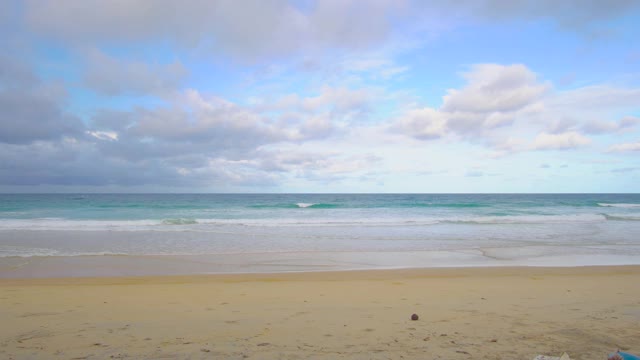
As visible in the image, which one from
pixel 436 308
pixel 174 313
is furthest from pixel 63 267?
pixel 436 308

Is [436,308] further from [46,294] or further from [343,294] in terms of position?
[46,294]

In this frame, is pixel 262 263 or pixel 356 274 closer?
pixel 356 274

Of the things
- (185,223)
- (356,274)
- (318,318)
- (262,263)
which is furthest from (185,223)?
(318,318)

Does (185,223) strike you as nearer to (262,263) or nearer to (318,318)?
(262,263)

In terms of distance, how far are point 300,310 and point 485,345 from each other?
2.74m

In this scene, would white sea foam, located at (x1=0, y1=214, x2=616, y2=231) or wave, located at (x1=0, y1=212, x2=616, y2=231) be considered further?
white sea foam, located at (x1=0, y1=214, x2=616, y2=231)

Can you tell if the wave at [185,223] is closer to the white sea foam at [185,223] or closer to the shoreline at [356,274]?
the white sea foam at [185,223]

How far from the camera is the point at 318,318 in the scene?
5664mm

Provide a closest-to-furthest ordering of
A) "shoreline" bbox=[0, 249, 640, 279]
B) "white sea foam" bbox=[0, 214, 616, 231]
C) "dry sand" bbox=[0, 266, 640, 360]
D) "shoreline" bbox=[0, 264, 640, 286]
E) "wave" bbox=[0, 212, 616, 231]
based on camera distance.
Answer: "dry sand" bbox=[0, 266, 640, 360] → "shoreline" bbox=[0, 264, 640, 286] → "shoreline" bbox=[0, 249, 640, 279] → "wave" bbox=[0, 212, 616, 231] → "white sea foam" bbox=[0, 214, 616, 231]

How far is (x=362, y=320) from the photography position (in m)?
5.52

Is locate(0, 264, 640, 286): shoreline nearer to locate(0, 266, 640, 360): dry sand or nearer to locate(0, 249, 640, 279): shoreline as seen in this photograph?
locate(0, 266, 640, 360): dry sand

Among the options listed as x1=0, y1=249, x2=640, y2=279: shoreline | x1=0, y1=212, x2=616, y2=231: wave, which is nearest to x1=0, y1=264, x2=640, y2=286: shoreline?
x1=0, y1=249, x2=640, y2=279: shoreline

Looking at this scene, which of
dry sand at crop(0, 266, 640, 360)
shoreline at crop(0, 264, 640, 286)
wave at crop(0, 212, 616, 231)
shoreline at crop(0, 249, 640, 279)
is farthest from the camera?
wave at crop(0, 212, 616, 231)

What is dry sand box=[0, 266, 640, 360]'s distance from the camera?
4363 mm
